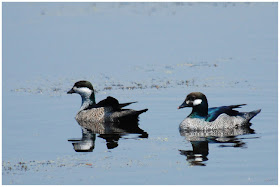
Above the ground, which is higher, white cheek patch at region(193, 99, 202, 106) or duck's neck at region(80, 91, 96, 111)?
duck's neck at region(80, 91, 96, 111)

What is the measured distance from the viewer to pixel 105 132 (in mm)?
15438

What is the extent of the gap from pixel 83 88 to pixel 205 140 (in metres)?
4.30

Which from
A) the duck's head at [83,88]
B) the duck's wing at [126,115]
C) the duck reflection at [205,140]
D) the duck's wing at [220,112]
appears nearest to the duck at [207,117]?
the duck's wing at [220,112]

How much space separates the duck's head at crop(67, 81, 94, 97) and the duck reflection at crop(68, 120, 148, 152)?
3.73 feet

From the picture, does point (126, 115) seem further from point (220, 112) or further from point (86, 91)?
point (220, 112)

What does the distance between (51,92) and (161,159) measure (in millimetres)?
6713

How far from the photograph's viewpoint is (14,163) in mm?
12594

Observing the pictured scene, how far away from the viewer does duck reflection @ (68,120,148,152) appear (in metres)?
13.9

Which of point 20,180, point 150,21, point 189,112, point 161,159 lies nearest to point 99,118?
point 189,112

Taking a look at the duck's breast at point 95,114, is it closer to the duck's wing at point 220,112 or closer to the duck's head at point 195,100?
the duck's head at point 195,100

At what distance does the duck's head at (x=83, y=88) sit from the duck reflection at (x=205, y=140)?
10.8 ft

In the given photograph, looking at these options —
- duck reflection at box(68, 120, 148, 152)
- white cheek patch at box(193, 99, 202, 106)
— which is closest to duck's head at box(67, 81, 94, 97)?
A: duck reflection at box(68, 120, 148, 152)

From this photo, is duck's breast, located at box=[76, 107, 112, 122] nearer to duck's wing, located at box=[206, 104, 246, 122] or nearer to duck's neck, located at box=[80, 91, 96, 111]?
duck's neck, located at box=[80, 91, 96, 111]

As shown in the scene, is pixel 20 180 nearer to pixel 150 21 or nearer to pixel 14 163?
pixel 14 163
